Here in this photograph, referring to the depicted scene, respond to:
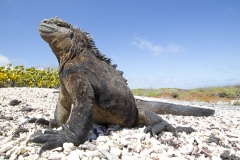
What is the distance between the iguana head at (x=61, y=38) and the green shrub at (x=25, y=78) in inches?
448

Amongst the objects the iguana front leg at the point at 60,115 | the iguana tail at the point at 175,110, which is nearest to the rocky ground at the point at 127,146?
the iguana front leg at the point at 60,115

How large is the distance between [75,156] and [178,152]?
1.52 meters

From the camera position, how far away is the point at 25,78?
15273mm

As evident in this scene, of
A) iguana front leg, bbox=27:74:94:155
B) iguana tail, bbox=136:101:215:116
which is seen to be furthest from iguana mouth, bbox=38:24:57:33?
iguana tail, bbox=136:101:215:116

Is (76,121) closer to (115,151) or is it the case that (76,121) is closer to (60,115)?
(115,151)

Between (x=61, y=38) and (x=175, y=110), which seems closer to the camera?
(x=61, y=38)

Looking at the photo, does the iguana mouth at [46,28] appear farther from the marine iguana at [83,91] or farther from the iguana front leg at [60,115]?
the iguana front leg at [60,115]

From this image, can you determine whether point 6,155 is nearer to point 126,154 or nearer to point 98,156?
point 98,156

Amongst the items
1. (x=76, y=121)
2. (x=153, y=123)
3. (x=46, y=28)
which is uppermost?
(x=46, y=28)

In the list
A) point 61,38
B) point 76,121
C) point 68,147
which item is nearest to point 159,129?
point 76,121

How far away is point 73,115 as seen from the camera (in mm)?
3322

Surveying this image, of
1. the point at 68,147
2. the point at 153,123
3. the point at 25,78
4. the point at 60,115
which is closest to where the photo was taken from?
the point at 68,147

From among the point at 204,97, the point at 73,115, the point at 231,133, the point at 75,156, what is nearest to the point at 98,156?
the point at 75,156

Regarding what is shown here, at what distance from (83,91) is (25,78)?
43.6ft
